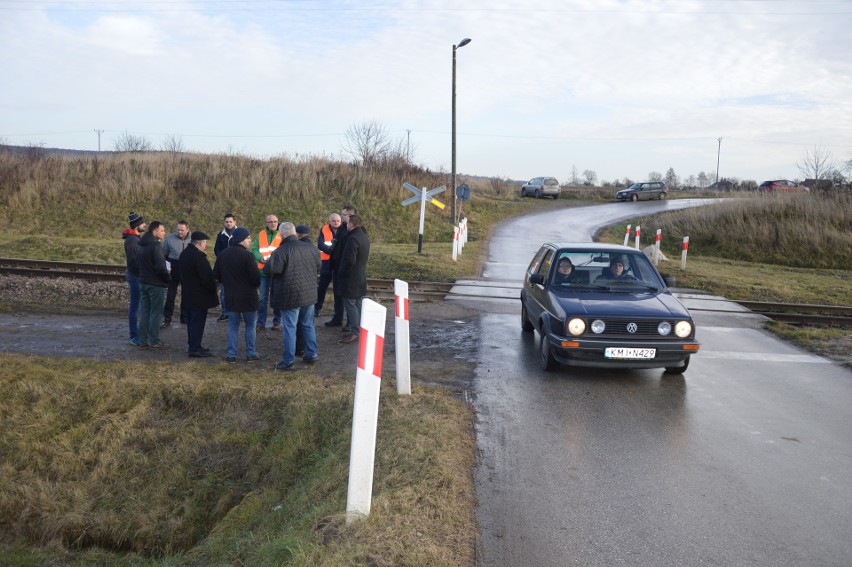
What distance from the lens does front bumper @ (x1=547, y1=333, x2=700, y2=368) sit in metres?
7.70

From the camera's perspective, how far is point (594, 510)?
15.2ft

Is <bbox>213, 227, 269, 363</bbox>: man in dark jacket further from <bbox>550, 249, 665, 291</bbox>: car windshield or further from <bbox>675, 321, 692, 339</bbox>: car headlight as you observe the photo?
<bbox>675, 321, 692, 339</bbox>: car headlight

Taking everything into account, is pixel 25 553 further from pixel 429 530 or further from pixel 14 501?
pixel 429 530

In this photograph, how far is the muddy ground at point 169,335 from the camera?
868 cm

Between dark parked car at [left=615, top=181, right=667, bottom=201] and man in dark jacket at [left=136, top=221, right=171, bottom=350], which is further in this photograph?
dark parked car at [left=615, top=181, right=667, bottom=201]

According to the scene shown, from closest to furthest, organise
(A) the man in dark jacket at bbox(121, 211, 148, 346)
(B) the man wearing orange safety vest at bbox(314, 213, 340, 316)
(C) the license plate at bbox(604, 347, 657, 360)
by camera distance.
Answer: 1. (C) the license plate at bbox(604, 347, 657, 360)
2. (A) the man in dark jacket at bbox(121, 211, 148, 346)
3. (B) the man wearing orange safety vest at bbox(314, 213, 340, 316)

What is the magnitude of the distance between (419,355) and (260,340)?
8.37 feet

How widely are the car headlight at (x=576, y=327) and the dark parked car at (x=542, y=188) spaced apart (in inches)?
1698

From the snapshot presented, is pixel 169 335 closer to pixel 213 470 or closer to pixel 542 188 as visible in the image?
pixel 213 470

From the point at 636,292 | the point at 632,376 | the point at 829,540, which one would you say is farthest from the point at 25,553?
the point at 636,292

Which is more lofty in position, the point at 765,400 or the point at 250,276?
the point at 250,276

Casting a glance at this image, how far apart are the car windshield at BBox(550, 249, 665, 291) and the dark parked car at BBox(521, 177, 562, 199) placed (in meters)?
41.3

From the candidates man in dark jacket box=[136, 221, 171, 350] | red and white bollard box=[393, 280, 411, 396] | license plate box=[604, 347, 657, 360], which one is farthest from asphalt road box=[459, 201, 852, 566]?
man in dark jacket box=[136, 221, 171, 350]

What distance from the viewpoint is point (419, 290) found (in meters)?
Answer: 15.3
